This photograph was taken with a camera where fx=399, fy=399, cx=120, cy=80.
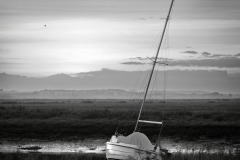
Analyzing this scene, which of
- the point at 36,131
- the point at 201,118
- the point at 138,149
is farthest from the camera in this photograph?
the point at 201,118

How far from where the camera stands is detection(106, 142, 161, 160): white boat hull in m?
18.1

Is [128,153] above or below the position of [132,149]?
Answer: below

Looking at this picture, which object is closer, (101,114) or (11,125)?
(11,125)

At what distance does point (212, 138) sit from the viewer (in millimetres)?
33156

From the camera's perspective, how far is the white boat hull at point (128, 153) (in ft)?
59.5

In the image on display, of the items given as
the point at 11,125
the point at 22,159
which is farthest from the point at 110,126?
the point at 22,159

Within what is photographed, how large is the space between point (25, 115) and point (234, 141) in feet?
103

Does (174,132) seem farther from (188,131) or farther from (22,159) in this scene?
(22,159)

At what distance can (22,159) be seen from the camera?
64.9 ft

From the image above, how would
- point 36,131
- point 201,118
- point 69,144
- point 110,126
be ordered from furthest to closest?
point 201,118 → point 110,126 → point 36,131 → point 69,144

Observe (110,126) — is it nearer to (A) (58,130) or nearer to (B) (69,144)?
(A) (58,130)

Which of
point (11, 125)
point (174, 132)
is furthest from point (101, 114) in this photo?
point (174, 132)

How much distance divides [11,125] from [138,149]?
2604 centimetres

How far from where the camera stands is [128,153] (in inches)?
717
